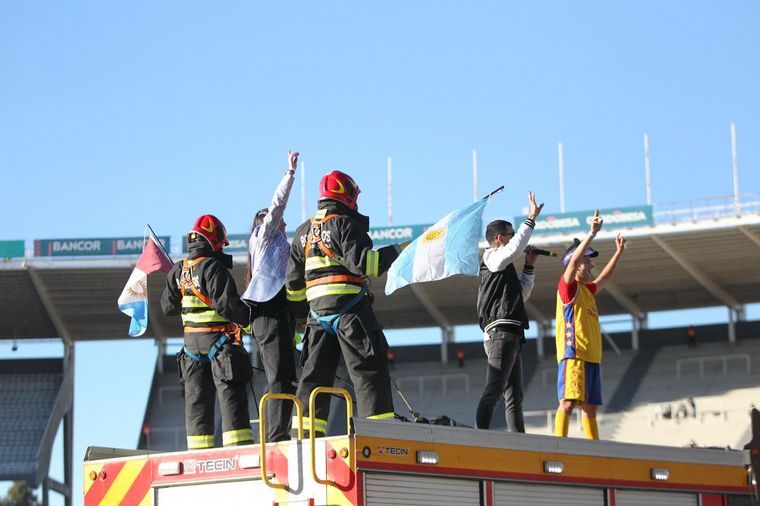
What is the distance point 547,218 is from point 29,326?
15084 millimetres

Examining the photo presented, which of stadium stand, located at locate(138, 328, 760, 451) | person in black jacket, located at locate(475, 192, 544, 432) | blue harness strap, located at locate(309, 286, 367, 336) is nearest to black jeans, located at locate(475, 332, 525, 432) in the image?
person in black jacket, located at locate(475, 192, 544, 432)

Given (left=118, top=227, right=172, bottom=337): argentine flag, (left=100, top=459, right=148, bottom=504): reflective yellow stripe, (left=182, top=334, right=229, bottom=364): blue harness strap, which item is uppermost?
(left=118, top=227, right=172, bottom=337): argentine flag

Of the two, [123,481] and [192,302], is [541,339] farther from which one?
[123,481]

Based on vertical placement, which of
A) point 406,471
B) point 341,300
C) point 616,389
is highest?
point 616,389

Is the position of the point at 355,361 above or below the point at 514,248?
below

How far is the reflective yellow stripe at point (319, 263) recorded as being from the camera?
324 inches

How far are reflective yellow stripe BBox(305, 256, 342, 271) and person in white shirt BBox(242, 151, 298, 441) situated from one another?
0.55m

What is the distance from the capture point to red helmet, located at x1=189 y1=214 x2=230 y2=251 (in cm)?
905

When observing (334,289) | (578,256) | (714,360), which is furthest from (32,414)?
(334,289)

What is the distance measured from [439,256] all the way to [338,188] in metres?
0.88

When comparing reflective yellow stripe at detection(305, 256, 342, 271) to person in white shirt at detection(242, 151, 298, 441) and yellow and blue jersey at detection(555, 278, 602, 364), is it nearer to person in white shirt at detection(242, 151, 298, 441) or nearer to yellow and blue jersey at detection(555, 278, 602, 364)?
person in white shirt at detection(242, 151, 298, 441)

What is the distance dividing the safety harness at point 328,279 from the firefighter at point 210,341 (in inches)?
25.3

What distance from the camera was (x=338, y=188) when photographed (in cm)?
841

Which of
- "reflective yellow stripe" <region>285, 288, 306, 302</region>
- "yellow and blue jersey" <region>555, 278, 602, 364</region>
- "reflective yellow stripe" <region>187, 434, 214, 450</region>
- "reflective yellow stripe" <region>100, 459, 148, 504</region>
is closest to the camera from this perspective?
"reflective yellow stripe" <region>100, 459, 148, 504</region>
